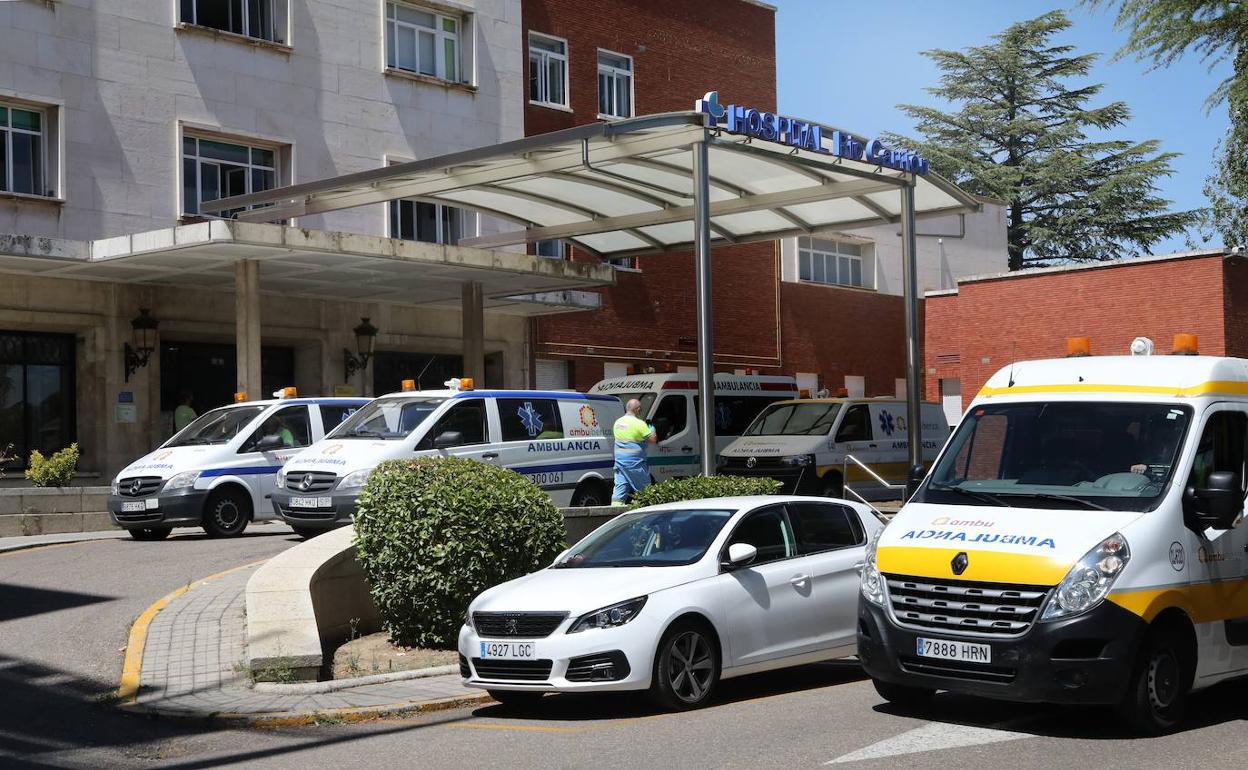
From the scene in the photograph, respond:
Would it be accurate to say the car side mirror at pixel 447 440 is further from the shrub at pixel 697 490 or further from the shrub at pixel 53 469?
the shrub at pixel 53 469

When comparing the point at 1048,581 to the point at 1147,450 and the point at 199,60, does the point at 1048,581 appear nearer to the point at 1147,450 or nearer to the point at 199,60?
the point at 1147,450

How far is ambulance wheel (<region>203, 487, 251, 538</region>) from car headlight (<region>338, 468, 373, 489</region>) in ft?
9.90

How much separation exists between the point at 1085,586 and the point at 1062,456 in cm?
138

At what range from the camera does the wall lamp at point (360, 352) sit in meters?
29.6

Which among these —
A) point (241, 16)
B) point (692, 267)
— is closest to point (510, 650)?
point (241, 16)

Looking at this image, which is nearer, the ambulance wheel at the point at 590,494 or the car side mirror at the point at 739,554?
the car side mirror at the point at 739,554

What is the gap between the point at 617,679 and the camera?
30.6ft

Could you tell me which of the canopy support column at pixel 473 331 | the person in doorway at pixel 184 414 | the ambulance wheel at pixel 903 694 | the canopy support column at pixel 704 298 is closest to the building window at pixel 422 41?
the canopy support column at pixel 473 331

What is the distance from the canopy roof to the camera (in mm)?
17188

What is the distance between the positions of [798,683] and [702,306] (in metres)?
6.48

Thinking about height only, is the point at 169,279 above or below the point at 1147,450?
above

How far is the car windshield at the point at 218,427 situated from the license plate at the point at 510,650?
1078 centimetres

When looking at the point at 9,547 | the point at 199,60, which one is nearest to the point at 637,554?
the point at 9,547

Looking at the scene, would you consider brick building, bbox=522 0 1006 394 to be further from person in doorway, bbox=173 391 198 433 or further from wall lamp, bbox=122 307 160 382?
wall lamp, bbox=122 307 160 382
